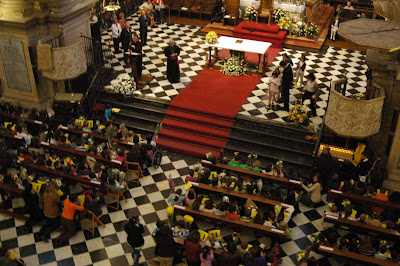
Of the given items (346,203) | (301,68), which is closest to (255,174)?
(346,203)

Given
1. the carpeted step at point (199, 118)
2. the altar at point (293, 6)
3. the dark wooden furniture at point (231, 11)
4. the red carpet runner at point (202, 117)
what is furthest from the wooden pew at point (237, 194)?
the altar at point (293, 6)

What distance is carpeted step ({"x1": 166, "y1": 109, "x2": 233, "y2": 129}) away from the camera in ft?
50.8

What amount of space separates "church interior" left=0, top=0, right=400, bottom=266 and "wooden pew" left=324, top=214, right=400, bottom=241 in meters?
0.03

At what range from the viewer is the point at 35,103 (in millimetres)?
16156

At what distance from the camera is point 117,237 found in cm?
1203

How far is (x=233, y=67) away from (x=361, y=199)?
299 inches

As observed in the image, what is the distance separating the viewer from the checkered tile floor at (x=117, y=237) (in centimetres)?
1145

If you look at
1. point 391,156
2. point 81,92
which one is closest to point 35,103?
point 81,92

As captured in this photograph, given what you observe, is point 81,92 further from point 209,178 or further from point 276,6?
point 276,6

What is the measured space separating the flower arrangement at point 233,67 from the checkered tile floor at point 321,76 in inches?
36.3

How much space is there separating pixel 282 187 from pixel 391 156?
2980mm

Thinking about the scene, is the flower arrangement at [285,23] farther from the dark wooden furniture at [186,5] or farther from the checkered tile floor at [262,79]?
the dark wooden furniture at [186,5]

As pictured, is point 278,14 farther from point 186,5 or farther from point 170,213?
point 170,213

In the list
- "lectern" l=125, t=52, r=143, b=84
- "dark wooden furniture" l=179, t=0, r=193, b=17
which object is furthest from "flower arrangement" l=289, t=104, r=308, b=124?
"dark wooden furniture" l=179, t=0, r=193, b=17
